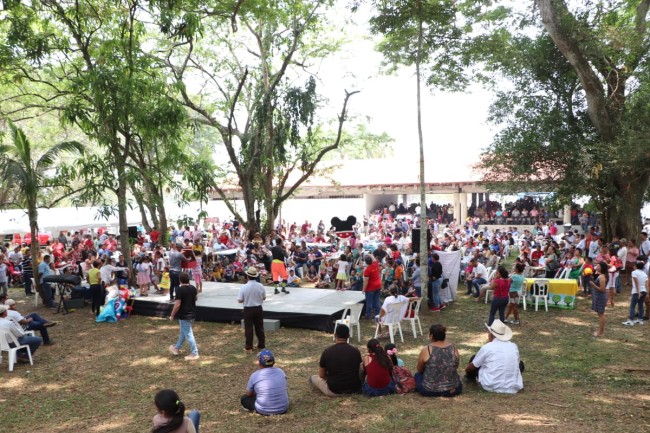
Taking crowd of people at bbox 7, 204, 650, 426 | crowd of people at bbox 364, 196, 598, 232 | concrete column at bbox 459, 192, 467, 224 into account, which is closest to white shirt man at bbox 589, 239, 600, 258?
crowd of people at bbox 7, 204, 650, 426

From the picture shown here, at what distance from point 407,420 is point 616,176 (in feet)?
41.9

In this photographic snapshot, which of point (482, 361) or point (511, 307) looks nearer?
point (482, 361)

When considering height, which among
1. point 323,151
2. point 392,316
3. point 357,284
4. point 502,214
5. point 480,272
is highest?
point 323,151

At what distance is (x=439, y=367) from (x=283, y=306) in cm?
560

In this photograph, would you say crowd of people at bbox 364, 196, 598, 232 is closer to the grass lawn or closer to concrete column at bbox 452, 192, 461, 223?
concrete column at bbox 452, 192, 461, 223

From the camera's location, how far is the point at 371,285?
10.9m

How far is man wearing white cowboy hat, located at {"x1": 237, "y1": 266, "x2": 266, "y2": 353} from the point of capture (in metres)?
8.58

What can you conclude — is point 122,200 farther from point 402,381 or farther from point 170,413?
point 170,413

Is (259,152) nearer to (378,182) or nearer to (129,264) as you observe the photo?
(129,264)

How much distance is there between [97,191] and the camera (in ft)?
38.0

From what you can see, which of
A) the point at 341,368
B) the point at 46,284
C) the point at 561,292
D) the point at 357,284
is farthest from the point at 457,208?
the point at 341,368

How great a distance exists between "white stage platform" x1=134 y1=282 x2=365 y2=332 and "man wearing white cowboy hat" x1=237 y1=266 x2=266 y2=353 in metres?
1.73

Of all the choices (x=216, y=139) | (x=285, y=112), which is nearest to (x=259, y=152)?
(x=285, y=112)

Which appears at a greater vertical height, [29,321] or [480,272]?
[480,272]
